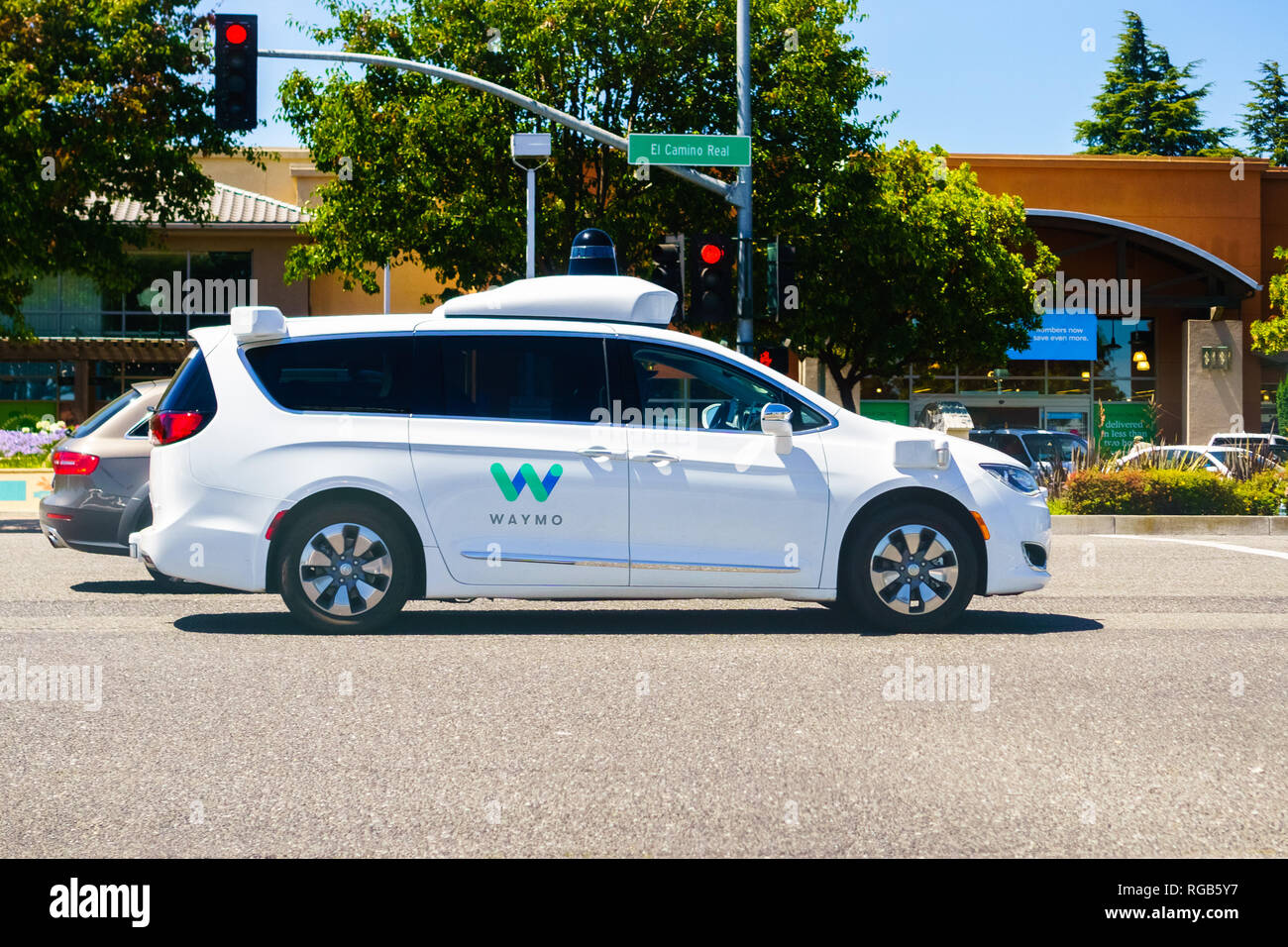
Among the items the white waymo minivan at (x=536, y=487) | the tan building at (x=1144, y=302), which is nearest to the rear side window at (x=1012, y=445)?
the white waymo minivan at (x=536, y=487)

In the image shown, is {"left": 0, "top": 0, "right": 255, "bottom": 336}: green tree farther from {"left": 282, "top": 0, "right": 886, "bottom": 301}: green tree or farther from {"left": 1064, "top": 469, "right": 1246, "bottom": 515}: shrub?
{"left": 1064, "top": 469, "right": 1246, "bottom": 515}: shrub

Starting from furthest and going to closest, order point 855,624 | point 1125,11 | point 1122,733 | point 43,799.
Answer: point 1125,11 < point 855,624 < point 1122,733 < point 43,799

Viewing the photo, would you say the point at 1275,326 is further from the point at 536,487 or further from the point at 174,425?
the point at 174,425

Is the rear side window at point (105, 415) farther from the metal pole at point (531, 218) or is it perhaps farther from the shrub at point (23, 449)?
the shrub at point (23, 449)

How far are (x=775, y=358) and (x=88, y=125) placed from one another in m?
10.6

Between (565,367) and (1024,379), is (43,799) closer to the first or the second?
(565,367)

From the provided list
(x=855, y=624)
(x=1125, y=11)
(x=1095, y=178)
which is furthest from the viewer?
(x=1125, y=11)

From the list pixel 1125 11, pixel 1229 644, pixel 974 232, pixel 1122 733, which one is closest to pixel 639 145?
pixel 1229 644

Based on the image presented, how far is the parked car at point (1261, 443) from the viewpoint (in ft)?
83.5

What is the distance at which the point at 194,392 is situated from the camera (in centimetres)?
849

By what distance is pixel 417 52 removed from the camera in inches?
987

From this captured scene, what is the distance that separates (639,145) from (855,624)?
29.8 ft

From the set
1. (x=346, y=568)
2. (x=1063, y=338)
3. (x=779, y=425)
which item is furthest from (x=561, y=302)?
(x=1063, y=338)

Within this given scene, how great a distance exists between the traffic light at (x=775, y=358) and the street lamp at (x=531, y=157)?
4.80 metres
